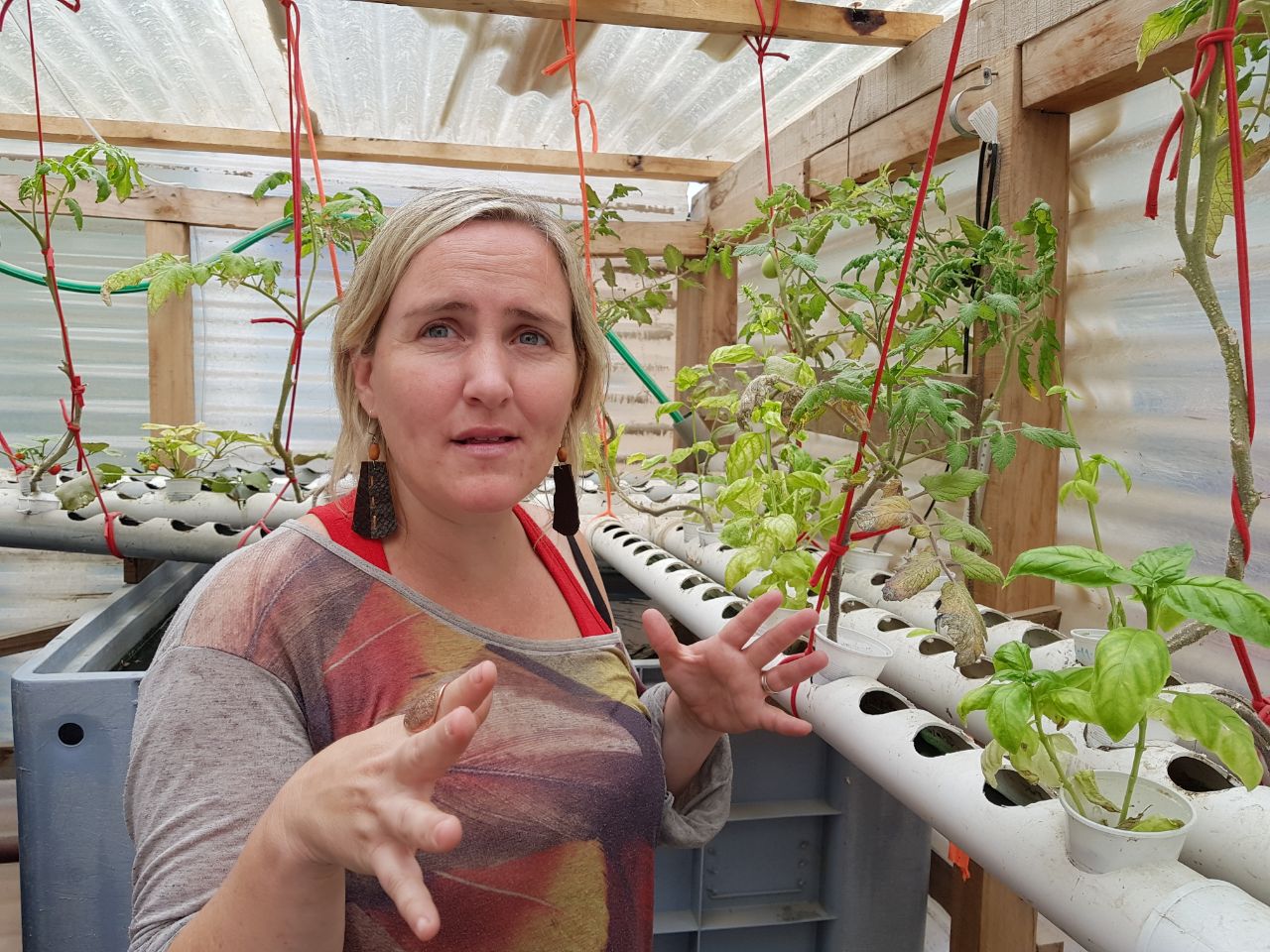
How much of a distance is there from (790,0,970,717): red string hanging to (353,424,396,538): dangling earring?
1.50ft

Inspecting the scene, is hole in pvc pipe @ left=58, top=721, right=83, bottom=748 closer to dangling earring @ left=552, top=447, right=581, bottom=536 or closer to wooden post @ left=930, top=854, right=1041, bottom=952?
dangling earring @ left=552, top=447, right=581, bottom=536

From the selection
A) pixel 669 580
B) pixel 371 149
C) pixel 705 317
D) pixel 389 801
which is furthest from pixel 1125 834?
pixel 371 149

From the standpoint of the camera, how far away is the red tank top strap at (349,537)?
0.85 meters

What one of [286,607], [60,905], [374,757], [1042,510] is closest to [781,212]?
[1042,510]

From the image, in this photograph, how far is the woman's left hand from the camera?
0.89m

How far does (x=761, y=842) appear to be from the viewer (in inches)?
60.0

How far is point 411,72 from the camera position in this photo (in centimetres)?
269

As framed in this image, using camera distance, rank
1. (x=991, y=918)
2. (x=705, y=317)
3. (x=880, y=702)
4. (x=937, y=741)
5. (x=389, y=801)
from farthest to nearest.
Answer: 1. (x=705, y=317)
2. (x=991, y=918)
3. (x=880, y=702)
4. (x=937, y=741)
5. (x=389, y=801)

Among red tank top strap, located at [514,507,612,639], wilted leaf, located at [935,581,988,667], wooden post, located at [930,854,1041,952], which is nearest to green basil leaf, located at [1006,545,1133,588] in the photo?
wilted leaf, located at [935,581,988,667]

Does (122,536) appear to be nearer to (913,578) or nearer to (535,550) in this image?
(535,550)

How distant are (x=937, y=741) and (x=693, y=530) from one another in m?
1.03

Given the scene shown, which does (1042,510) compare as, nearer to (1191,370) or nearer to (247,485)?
(1191,370)

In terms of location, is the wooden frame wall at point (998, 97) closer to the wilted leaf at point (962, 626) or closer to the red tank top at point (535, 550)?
the wilted leaf at point (962, 626)

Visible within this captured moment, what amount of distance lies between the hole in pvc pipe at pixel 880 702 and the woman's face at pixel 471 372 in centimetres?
47
